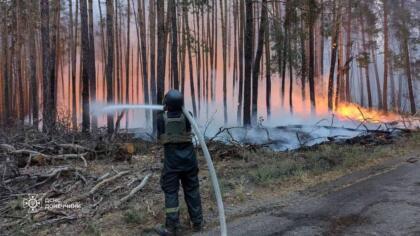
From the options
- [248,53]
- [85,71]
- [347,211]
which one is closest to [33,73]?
[85,71]

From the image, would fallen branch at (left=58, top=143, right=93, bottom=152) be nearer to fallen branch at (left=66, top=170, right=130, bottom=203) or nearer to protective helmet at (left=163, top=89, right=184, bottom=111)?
fallen branch at (left=66, top=170, right=130, bottom=203)

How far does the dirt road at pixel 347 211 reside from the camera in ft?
18.1

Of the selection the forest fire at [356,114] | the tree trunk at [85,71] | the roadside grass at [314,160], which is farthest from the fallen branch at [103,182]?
the forest fire at [356,114]

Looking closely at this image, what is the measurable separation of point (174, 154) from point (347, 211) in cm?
246

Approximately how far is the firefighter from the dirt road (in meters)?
0.50

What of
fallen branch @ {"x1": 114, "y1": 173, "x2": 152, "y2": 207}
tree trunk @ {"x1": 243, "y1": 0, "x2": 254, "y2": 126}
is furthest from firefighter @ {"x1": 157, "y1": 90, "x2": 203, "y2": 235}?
tree trunk @ {"x1": 243, "y1": 0, "x2": 254, "y2": 126}

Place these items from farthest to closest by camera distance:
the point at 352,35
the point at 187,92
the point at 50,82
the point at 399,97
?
the point at 399,97, the point at 352,35, the point at 187,92, the point at 50,82

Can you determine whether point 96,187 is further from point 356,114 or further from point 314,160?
point 356,114

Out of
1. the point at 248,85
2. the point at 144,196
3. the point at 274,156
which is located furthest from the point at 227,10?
the point at 144,196

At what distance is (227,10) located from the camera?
3356 centimetres

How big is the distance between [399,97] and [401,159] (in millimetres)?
33929

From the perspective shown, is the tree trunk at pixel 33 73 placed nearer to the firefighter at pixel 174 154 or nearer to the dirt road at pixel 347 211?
the dirt road at pixel 347 211

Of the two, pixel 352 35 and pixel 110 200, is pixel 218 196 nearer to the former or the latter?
pixel 110 200

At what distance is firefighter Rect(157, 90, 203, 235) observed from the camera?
5492mm
